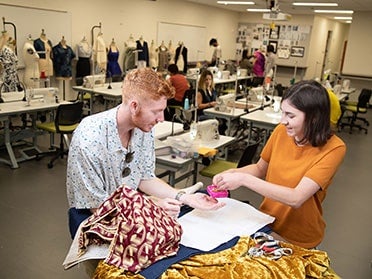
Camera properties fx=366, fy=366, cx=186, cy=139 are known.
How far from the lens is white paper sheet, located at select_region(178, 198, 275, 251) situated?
1.33 meters

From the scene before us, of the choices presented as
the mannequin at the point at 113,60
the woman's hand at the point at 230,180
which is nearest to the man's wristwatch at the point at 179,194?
the woman's hand at the point at 230,180

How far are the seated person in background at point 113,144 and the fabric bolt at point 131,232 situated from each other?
214 millimetres

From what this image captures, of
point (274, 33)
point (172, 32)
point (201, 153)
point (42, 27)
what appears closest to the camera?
point (201, 153)

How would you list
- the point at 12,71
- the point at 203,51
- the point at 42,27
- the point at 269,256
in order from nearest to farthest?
1. the point at 269,256
2. the point at 12,71
3. the point at 42,27
4. the point at 203,51

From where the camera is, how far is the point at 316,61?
13.6 metres

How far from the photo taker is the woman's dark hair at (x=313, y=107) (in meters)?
1.55

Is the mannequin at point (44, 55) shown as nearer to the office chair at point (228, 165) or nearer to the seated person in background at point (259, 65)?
the office chair at point (228, 165)

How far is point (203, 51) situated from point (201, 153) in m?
9.52

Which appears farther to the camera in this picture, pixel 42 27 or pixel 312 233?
pixel 42 27

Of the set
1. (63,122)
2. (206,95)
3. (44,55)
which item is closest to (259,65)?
(206,95)

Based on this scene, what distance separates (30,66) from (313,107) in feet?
19.7

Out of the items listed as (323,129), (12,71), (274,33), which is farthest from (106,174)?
(274,33)

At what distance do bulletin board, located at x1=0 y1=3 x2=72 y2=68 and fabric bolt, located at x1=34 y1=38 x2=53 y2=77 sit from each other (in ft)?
0.85

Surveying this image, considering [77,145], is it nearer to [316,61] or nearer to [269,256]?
[269,256]
